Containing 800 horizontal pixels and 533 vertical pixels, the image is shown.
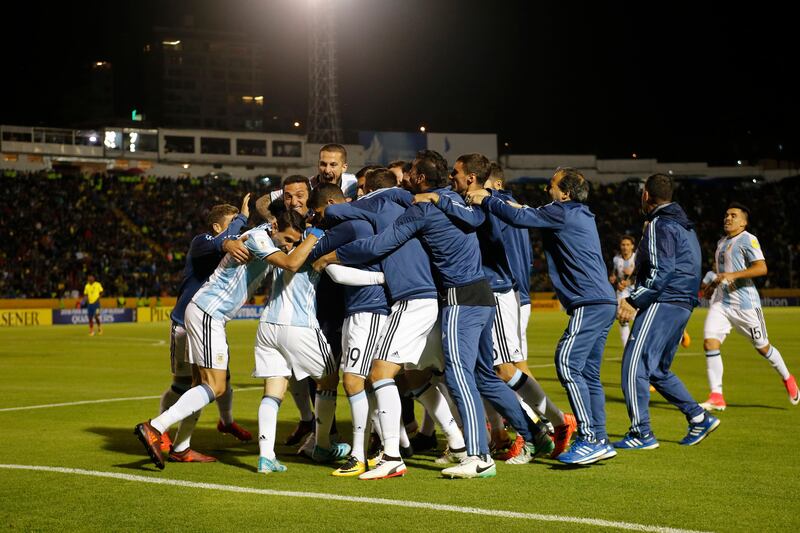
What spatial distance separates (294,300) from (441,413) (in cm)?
162

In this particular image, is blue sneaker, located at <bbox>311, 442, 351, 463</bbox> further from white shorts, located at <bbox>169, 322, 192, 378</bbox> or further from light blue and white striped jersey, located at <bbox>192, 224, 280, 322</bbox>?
white shorts, located at <bbox>169, 322, 192, 378</bbox>

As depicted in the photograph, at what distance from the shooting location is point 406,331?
787cm

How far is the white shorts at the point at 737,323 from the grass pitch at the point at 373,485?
930 millimetres

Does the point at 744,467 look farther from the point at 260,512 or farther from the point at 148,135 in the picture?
the point at 148,135

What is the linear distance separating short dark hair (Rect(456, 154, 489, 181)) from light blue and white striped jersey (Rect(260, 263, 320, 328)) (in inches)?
63.3

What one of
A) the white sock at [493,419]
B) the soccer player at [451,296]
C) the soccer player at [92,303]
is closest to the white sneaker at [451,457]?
the soccer player at [451,296]

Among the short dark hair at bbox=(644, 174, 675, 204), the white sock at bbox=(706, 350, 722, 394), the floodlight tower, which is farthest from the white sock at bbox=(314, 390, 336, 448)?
the floodlight tower

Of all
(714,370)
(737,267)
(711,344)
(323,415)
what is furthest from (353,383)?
(737,267)

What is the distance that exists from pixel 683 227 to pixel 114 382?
36.1 feet

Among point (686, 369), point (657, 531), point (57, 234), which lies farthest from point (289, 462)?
point (57, 234)

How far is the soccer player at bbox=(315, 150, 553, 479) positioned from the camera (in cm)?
778

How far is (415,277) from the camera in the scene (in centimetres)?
800

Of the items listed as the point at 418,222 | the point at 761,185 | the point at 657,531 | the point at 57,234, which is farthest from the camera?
the point at 761,185

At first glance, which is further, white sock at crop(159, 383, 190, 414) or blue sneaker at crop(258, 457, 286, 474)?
white sock at crop(159, 383, 190, 414)
